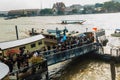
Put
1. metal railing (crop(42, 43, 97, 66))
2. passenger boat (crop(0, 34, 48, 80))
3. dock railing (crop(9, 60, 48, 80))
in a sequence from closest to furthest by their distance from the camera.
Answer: dock railing (crop(9, 60, 48, 80))
passenger boat (crop(0, 34, 48, 80))
metal railing (crop(42, 43, 97, 66))

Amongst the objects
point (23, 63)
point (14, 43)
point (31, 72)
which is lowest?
point (31, 72)

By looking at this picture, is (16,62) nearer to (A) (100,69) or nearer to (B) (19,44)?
(B) (19,44)

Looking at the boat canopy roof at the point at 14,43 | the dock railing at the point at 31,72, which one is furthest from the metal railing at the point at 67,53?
the dock railing at the point at 31,72

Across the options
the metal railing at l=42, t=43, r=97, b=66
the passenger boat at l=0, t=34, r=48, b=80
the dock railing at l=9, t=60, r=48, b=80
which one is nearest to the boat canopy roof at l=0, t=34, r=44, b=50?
the passenger boat at l=0, t=34, r=48, b=80

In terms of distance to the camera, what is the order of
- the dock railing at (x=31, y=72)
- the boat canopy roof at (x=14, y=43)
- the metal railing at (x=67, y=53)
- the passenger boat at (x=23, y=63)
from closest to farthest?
the dock railing at (x=31, y=72), the passenger boat at (x=23, y=63), the boat canopy roof at (x=14, y=43), the metal railing at (x=67, y=53)

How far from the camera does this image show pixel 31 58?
69.5 feet

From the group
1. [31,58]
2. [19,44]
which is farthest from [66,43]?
[31,58]

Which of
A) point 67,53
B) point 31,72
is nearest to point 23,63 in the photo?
point 31,72

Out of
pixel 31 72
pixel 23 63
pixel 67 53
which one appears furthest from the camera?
pixel 67 53

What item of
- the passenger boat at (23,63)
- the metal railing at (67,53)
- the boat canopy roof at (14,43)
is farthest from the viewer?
the metal railing at (67,53)

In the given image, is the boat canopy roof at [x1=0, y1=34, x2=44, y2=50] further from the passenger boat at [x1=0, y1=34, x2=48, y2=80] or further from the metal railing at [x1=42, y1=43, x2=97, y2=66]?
the metal railing at [x1=42, y1=43, x2=97, y2=66]

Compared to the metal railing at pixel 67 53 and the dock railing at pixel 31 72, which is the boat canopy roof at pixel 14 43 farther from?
the dock railing at pixel 31 72

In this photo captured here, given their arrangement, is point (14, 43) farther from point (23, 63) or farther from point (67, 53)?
point (67, 53)

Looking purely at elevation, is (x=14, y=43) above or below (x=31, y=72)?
above
